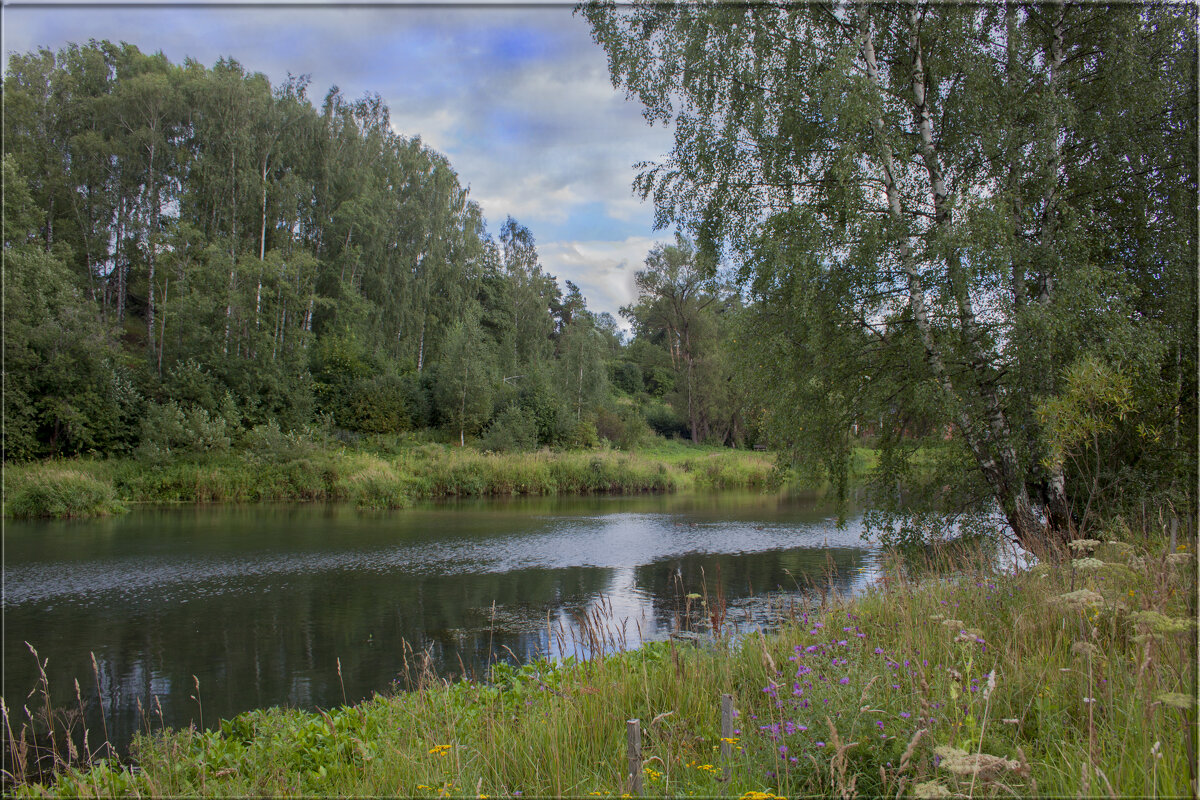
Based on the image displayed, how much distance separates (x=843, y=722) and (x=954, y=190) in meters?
8.13

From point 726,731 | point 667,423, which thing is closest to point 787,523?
point 726,731

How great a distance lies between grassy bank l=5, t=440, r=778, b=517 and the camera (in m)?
20.5

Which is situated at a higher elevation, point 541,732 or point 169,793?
point 541,732

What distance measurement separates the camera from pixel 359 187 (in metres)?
36.2

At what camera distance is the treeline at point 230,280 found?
79.8ft

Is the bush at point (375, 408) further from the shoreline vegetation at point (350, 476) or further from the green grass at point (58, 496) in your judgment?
the green grass at point (58, 496)

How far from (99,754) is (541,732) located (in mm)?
4677

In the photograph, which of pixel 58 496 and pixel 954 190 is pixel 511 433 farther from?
pixel 954 190

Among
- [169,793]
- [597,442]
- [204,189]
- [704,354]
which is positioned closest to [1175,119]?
[169,793]

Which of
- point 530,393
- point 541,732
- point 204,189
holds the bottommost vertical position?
point 541,732

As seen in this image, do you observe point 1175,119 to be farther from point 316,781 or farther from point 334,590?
point 334,590

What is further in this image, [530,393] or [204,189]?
[530,393]

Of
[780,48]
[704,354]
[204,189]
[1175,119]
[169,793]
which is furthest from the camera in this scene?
[704,354]

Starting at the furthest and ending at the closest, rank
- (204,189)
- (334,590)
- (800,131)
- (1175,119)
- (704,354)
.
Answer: (704,354) < (204,189) < (334,590) < (800,131) < (1175,119)
